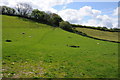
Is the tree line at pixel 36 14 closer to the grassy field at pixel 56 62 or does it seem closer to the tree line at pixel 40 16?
the tree line at pixel 40 16

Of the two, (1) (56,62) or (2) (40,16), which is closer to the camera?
(1) (56,62)

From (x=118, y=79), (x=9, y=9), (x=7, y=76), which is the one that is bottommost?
(x=118, y=79)

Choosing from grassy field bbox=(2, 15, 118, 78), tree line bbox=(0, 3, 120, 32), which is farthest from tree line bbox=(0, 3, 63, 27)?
grassy field bbox=(2, 15, 118, 78)

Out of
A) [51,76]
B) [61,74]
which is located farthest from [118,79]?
[51,76]

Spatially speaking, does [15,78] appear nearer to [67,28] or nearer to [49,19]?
[67,28]

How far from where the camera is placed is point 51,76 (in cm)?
1019

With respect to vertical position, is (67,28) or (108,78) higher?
(67,28)

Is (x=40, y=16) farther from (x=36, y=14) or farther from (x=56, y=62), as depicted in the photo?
(x=56, y=62)

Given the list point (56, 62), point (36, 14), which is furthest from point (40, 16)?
point (56, 62)

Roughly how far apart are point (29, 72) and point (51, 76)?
90.6 inches

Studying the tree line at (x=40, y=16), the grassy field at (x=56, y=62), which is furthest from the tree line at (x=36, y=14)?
the grassy field at (x=56, y=62)

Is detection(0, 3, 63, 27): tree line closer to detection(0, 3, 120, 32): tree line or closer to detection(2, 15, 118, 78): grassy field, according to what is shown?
detection(0, 3, 120, 32): tree line

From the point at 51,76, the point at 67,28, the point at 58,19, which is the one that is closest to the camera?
the point at 51,76

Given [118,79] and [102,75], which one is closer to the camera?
[118,79]
